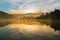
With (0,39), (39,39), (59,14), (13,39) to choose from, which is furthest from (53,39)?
(59,14)

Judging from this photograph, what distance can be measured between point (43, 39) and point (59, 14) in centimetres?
10859

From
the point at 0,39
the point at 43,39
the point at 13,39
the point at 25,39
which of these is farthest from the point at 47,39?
the point at 0,39

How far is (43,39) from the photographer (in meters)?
12.0

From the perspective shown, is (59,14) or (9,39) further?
(59,14)

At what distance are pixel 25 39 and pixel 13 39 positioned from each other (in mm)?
1122

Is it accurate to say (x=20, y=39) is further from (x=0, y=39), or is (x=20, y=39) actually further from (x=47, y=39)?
(x=47, y=39)

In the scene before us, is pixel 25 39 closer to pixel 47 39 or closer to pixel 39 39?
pixel 39 39

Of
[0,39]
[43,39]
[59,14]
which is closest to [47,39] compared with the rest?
→ [43,39]

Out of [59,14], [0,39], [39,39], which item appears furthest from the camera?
[59,14]

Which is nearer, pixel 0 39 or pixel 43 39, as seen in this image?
pixel 0 39

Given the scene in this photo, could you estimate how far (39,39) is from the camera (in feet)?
39.1

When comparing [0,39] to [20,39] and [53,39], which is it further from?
[53,39]

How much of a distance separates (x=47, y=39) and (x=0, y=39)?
4.44 meters

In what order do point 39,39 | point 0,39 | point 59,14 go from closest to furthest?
point 0,39 < point 39,39 < point 59,14
